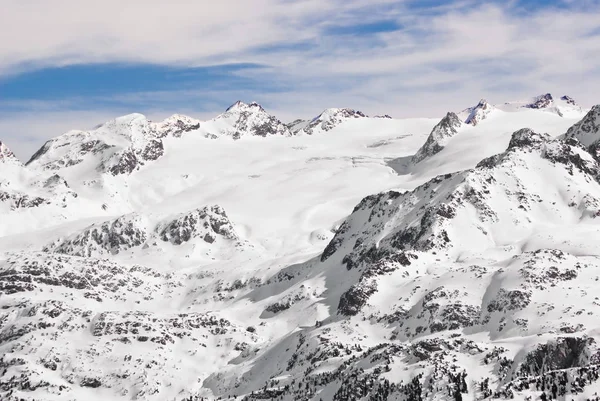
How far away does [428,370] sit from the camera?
19762 cm

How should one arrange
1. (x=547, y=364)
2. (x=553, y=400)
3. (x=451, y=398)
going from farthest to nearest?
(x=547, y=364) → (x=451, y=398) → (x=553, y=400)

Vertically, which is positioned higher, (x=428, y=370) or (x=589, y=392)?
(x=589, y=392)

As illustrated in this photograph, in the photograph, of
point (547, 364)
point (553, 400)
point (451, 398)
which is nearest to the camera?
point (553, 400)

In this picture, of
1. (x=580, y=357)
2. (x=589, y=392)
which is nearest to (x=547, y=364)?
(x=580, y=357)

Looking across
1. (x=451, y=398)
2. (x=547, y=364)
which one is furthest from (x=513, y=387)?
(x=547, y=364)

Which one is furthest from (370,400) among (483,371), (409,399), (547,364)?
(547,364)

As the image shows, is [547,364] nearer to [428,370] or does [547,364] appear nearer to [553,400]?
[428,370]

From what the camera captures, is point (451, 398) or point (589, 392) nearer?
point (589, 392)

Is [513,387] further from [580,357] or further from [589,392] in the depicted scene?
[580,357]

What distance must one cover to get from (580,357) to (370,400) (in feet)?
150

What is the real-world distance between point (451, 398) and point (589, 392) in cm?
4219

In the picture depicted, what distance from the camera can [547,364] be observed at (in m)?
193

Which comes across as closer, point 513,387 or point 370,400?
point 513,387

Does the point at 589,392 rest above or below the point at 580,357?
above
